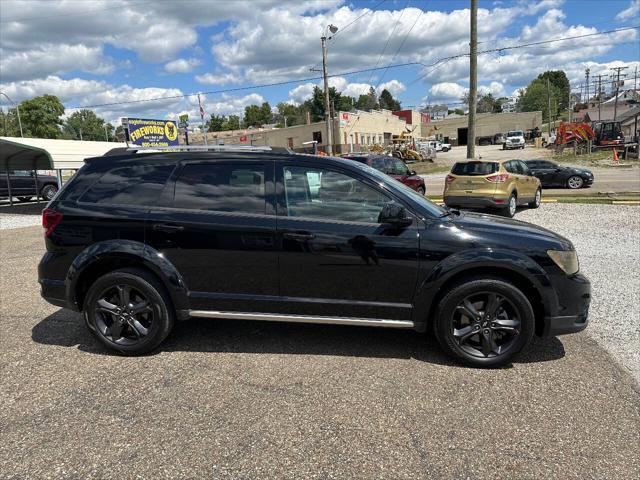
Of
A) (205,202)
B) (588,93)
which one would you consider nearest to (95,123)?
(588,93)

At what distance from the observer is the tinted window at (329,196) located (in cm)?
375

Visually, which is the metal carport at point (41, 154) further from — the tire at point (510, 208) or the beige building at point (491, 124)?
the beige building at point (491, 124)

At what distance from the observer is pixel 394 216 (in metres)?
3.56

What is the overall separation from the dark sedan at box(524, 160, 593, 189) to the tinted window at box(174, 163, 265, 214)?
60.1ft

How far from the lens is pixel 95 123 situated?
130625 millimetres

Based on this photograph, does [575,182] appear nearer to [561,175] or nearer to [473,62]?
[561,175]

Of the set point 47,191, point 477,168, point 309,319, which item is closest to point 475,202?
point 477,168

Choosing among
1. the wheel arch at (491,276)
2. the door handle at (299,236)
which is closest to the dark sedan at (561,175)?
the wheel arch at (491,276)

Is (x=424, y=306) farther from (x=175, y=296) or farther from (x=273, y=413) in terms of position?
(x=175, y=296)

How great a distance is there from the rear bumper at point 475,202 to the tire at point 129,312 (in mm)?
9226

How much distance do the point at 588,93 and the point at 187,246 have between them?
139009 mm

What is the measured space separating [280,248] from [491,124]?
3699 inches

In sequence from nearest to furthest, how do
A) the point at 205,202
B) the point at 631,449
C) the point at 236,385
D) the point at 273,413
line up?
the point at 631,449
the point at 273,413
the point at 236,385
the point at 205,202

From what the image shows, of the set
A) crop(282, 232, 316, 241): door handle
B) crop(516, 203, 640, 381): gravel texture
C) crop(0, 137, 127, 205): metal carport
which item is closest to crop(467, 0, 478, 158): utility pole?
crop(516, 203, 640, 381): gravel texture
